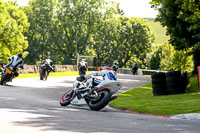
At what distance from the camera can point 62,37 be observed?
89.1m

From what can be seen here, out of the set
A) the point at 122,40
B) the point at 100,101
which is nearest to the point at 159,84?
the point at 100,101

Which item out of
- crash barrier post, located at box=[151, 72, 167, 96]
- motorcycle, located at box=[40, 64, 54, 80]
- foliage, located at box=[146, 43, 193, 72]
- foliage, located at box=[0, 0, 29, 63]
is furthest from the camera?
foliage, located at box=[146, 43, 193, 72]

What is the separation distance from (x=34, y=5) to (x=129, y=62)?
26.3 metres

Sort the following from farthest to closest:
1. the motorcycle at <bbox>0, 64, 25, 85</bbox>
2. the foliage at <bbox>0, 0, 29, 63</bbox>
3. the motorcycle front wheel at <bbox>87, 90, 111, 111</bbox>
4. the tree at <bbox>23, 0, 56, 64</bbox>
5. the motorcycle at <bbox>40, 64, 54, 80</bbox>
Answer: the tree at <bbox>23, 0, 56, 64</bbox>
the foliage at <bbox>0, 0, 29, 63</bbox>
the motorcycle at <bbox>40, 64, 54, 80</bbox>
the motorcycle at <bbox>0, 64, 25, 85</bbox>
the motorcycle front wheel at <bbox>87, 90, 111, 111</bbox>

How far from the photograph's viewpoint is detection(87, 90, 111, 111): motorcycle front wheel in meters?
12.1

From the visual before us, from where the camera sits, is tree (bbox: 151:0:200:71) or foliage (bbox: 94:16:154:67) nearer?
tree (bbox: 151:0:200:71)

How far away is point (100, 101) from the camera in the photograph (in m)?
12.3

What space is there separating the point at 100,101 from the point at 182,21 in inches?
750

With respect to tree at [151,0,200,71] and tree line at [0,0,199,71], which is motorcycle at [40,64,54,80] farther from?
tree line at [0,0,199,71]

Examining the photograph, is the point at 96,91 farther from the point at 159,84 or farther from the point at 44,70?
the point at 44,70

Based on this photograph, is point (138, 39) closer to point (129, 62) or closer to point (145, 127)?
point (129, 62)

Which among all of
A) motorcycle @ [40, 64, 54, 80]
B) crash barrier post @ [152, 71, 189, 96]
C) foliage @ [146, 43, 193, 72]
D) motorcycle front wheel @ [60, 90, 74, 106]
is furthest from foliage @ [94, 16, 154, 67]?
motorcycle front wheel @ [60, 90, 74, 106]

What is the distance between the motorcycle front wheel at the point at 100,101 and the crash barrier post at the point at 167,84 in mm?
8425

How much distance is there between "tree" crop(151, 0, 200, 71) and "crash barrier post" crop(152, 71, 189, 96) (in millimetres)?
7078
